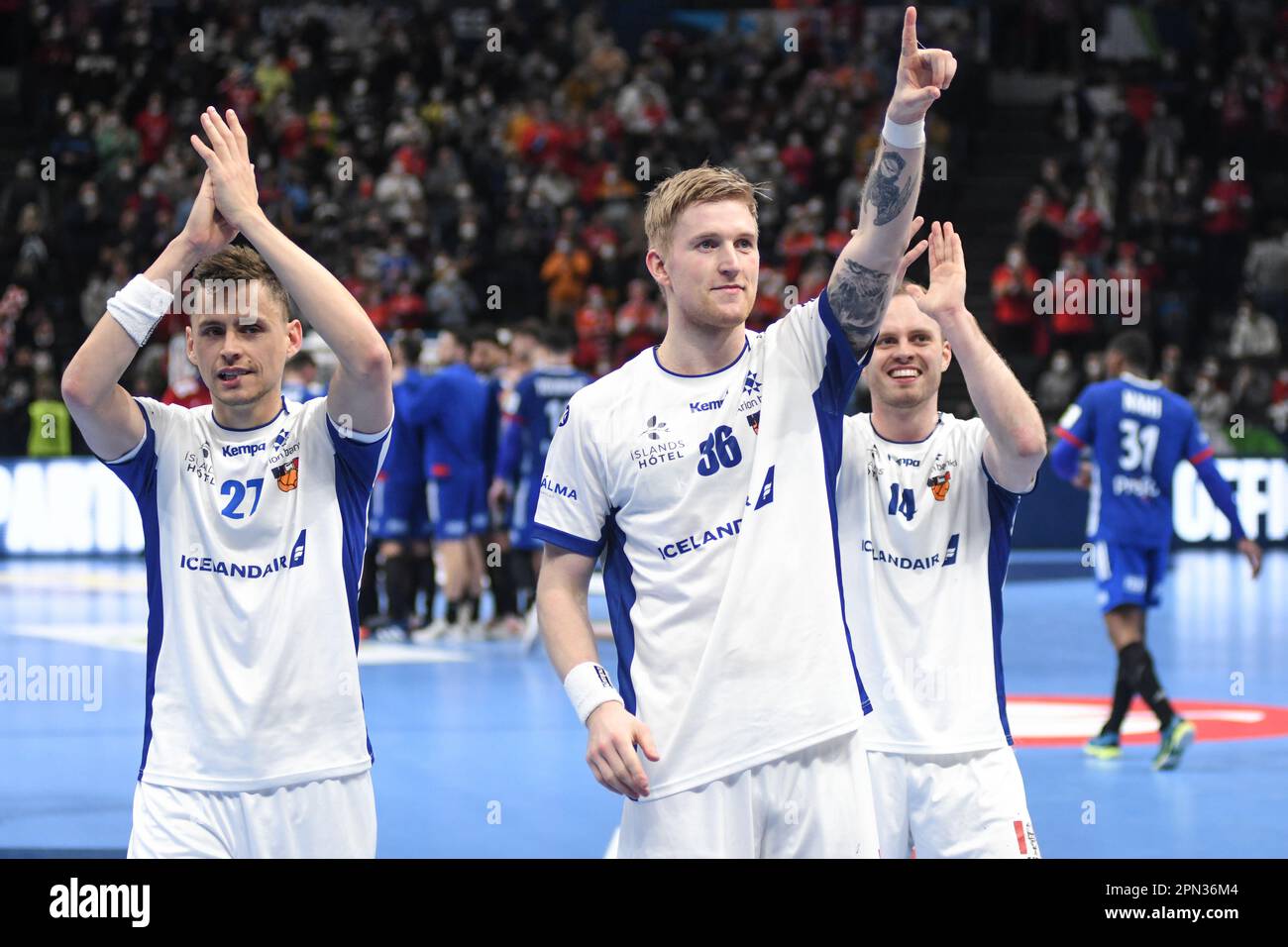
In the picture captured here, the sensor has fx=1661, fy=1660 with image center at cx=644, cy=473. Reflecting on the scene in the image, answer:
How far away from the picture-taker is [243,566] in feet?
13.3

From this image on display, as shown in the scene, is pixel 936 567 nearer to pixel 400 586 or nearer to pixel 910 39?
pixel 910 39

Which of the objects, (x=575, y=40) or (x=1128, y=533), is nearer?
(x=1128, y=533)

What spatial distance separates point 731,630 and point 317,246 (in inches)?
813

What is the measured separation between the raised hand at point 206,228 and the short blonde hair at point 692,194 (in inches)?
39.6

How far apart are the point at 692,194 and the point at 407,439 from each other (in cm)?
989

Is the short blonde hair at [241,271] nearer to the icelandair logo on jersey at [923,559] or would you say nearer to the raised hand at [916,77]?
the raised hand at [916,77]

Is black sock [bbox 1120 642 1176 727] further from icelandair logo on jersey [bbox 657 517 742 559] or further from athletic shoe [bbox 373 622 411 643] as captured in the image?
athletic shoe [bbox 373 622 411 643]

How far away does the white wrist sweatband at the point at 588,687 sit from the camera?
3.75 m

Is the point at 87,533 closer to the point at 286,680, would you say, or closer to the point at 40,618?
the point at 40,618

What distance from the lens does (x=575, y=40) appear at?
2712cm
